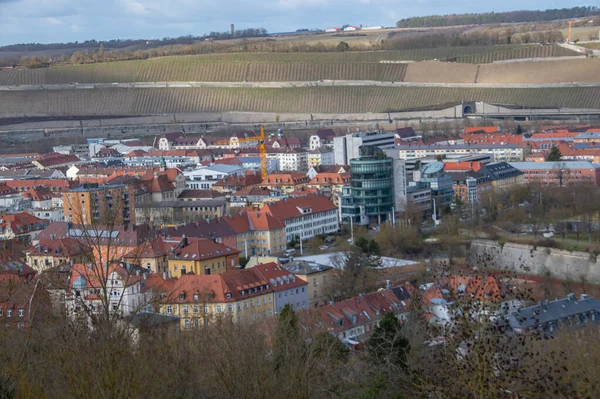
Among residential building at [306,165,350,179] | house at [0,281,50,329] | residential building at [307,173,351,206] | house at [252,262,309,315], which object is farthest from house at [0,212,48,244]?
house at [0,281,50,329]

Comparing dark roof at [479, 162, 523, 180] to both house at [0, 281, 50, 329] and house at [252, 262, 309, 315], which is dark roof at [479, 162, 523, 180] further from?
house at [0, 281, 50, 329]

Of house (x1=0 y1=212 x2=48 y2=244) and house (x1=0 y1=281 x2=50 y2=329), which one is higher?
house (x1=0 y1=281 x2=50 y2=329)

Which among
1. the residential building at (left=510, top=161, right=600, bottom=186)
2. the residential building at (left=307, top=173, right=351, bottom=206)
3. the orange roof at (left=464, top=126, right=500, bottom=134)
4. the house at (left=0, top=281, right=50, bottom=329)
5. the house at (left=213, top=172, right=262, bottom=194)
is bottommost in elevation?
the orange roof at (left=464, top=126, right=500, bottom=134)

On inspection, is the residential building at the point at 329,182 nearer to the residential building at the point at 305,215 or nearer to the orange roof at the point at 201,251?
the residential building at the point at 305,215

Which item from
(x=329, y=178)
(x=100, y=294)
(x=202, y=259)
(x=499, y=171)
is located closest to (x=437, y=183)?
(x=499, y=171)

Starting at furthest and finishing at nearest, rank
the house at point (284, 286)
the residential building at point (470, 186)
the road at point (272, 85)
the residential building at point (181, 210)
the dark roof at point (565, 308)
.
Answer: the road at point (272, 85), the residential building at point (470, 186), the residential building at point (181, 210), the house at point (284, 286), the dark roof at point (565, 308)

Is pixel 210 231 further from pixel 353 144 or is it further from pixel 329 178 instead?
pixel 353 144

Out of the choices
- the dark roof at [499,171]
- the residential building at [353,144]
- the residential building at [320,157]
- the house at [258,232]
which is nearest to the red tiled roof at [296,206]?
the house at [258,232]
